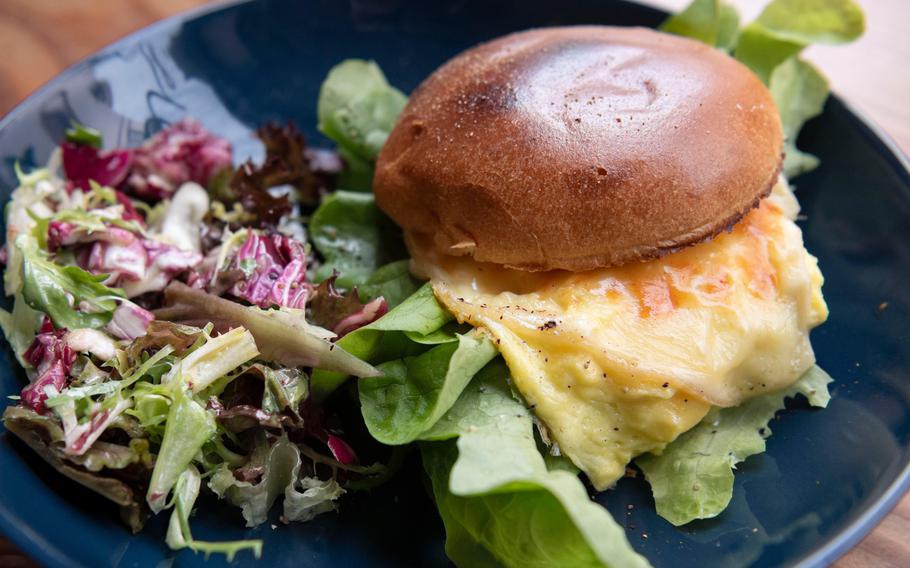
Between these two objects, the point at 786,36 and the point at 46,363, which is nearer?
the point at 46,363

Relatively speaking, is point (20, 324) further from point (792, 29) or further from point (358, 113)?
point (792, 29)

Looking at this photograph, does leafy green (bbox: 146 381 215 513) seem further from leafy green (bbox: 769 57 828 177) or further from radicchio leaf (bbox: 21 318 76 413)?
leafy green (bbox: 769 57 828 177)

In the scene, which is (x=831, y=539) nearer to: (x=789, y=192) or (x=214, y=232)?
(x=789, y=192)

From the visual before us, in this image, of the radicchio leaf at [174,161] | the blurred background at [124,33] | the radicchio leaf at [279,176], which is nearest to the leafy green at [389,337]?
the radicchio leaf at [279,176]

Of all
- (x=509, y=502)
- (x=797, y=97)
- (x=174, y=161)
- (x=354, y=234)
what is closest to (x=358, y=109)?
(x=354, y=234)

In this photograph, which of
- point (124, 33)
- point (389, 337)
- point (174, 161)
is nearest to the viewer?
point (389, 337)
